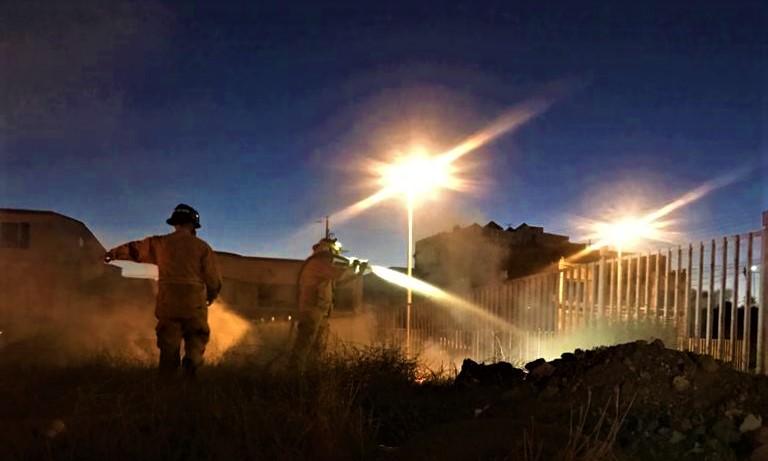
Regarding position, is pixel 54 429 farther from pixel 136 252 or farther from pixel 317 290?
pixel 317 290

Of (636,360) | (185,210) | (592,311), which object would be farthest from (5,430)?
(592,311)

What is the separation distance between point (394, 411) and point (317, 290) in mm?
3416

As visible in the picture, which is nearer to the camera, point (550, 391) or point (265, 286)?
point (550, 391)

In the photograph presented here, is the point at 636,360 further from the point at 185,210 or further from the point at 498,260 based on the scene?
the point at 498,260

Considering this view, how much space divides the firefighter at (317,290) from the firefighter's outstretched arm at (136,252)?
6.74 ft

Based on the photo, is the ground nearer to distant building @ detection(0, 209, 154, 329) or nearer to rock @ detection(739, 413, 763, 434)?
rock @ detection(739, 413, 763, 434)

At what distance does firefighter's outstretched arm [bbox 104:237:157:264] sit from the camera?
297 inches

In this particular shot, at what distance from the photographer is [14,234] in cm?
1642

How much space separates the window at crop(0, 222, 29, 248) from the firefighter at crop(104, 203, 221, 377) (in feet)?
34.2

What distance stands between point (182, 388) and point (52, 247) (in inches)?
483

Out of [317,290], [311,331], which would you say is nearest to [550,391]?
[311,331]

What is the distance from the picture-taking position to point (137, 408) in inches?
203

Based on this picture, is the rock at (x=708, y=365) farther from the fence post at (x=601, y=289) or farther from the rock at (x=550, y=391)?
the fence post at (x=601, y=289)

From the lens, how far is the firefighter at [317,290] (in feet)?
28.7
